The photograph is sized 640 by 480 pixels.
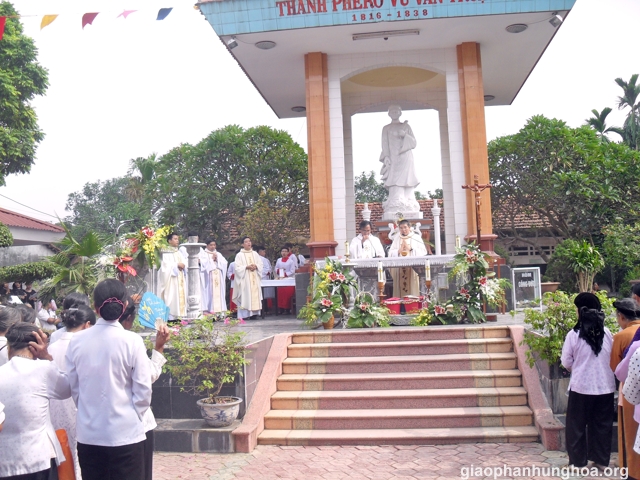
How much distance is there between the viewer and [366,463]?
20.2ft

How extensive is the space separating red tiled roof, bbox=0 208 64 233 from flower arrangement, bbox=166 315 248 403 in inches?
712

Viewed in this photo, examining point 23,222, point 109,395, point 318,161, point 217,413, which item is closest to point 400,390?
point 217,413

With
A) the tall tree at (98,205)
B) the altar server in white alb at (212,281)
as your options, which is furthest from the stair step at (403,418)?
the tall tree at (98,205)

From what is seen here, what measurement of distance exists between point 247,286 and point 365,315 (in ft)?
13.9

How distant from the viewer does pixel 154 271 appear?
→ 34.6 ft

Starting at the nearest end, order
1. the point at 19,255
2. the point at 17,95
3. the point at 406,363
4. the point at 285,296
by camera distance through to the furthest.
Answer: the point at 406,363, the point at 285,296, the point at 17,95, the point at 19,255

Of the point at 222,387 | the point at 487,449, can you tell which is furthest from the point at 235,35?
the point at 487,449

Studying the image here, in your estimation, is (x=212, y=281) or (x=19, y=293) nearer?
(x=212, y=281)

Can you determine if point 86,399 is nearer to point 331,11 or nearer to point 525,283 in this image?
point 331,11

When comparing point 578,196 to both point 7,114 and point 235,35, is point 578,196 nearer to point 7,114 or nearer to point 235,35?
point 235,35

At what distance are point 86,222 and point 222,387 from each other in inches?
1394

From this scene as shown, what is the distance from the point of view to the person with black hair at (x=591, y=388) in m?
5.54

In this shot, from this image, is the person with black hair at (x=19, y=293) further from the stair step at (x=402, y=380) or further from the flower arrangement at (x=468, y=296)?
the flower arrangement at (x=468, y=296)

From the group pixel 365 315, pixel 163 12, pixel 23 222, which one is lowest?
pixel 365 315
